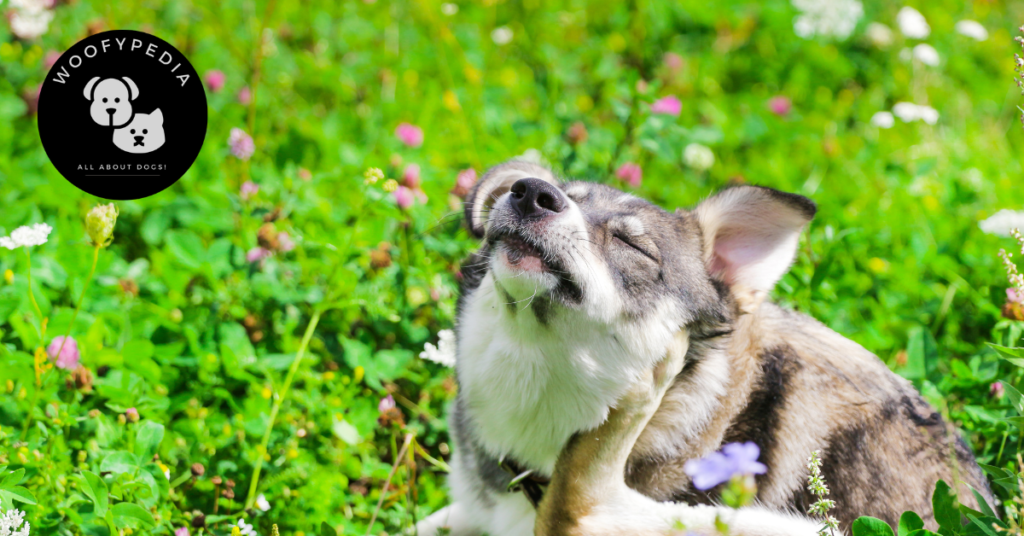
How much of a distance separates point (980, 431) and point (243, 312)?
3.09 m

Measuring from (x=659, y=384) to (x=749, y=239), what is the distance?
66cm

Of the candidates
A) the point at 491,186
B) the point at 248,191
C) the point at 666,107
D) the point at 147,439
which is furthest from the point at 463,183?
the point at 147,439

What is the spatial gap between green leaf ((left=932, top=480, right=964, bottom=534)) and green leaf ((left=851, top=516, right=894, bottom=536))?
0.15 m

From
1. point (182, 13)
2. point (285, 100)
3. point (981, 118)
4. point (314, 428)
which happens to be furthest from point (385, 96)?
point (981, 118)

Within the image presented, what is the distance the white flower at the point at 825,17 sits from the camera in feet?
21.2

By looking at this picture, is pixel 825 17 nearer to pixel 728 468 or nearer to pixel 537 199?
pixel 537 199

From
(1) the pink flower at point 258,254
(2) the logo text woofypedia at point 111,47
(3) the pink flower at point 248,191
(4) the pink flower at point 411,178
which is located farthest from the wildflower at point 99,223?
(4) the pink flower at point 411,178

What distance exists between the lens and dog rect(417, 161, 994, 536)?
8.48 ft

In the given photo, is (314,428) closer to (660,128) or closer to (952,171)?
(660,128)

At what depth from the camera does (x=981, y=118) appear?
21.9 feet

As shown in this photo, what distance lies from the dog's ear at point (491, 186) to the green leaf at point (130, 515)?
5.01ft

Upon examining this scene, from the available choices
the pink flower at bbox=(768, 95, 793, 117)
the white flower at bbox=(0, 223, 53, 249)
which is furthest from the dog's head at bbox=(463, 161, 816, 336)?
the pink flower at bbox=(768, 95, 793, 117)

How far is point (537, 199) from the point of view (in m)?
2.65

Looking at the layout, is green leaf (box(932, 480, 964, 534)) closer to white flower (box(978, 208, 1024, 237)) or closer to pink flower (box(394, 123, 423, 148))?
white flower (box(978, 208, 1024, 237))
